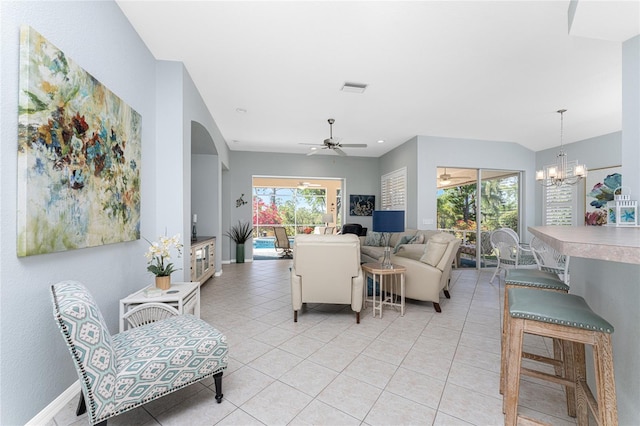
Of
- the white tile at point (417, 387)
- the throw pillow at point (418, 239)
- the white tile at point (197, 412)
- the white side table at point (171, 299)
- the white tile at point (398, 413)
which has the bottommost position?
the white tile at point (417, 387)

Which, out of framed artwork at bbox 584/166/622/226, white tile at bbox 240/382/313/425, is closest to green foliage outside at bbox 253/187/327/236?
framed artwork at bbox 584/166/622/226

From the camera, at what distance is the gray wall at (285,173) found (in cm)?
702

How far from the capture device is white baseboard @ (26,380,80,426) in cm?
147

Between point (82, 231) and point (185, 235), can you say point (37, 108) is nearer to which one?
point (82, 231)

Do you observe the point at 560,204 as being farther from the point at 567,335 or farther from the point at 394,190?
the point at 567,335

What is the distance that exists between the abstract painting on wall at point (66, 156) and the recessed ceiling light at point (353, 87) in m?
2.39

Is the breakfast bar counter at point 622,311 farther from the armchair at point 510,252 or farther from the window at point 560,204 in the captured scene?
the window at point 560,204

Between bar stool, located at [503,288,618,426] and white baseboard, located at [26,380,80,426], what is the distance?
7.90ft

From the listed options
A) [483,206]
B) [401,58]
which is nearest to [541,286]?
[401,58]

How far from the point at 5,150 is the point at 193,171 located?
14.0 feet

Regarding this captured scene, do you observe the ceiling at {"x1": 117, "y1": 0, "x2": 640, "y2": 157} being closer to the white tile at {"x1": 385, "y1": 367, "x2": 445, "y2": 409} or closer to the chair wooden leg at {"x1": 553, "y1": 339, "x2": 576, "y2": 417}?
the chair wooden leg at {"x1": 553, "y1": 339, "x2": 576, "y2": 417}

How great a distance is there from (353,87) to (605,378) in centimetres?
339

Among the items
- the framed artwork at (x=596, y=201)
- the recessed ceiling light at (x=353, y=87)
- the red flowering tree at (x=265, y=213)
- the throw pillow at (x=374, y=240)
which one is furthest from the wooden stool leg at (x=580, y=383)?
the red flowering tree at (x=265, y=213)

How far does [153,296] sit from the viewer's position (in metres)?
2.20
